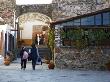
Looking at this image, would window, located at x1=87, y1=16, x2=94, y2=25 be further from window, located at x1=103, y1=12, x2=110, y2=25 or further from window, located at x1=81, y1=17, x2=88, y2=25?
window, located at x1=103, y1=12, x2=110, y2=25

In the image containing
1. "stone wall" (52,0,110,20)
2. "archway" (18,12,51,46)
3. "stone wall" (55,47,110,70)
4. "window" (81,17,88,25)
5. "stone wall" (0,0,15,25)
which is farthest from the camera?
"archway" (18,12,51,46)

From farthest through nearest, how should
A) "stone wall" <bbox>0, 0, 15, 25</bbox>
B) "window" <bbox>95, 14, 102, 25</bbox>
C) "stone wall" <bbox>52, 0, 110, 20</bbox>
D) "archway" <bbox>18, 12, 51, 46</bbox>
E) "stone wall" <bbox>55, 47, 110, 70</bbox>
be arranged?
"archway" <bbox>18, 12, 51, 46</bbox>
"stone wall" <bbox>0, 0, 15, 25</bbox>
"stone wall" <bbox>52, 0, 110, 20</bbox>
"window" <bbox>95, 14, 102, 25</bbox>
"stone wall" <bbox>55, 47, 110, 70</bbox>

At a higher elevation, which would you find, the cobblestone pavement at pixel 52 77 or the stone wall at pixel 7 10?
the stone wall at pixel 7 10

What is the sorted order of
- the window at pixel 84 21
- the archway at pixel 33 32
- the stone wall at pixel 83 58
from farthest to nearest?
the archway at pixel 33 32, the window at pixel 84 21, the stone wall at pixel 83 58

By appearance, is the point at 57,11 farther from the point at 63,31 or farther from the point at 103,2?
the point at 63,31

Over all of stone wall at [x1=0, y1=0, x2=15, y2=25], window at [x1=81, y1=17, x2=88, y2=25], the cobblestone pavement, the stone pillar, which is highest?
stone wall at [x1=0, y1=0, x2=15, y2=25]

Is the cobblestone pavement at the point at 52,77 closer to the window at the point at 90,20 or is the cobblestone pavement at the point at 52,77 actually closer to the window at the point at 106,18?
the window at the point at 90,20

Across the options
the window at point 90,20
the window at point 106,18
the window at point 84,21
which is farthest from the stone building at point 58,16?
the window at point 106,18

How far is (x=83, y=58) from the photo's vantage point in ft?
75.8

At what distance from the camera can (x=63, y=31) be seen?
76.6 feet

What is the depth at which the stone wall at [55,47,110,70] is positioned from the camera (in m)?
22.9

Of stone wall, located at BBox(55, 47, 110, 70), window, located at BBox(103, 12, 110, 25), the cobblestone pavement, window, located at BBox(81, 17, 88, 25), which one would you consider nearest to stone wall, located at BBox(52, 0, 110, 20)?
window, located at BBox(81, 17, 88, 25)

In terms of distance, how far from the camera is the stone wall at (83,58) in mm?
22859

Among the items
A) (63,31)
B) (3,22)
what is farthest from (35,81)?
(3,22)
